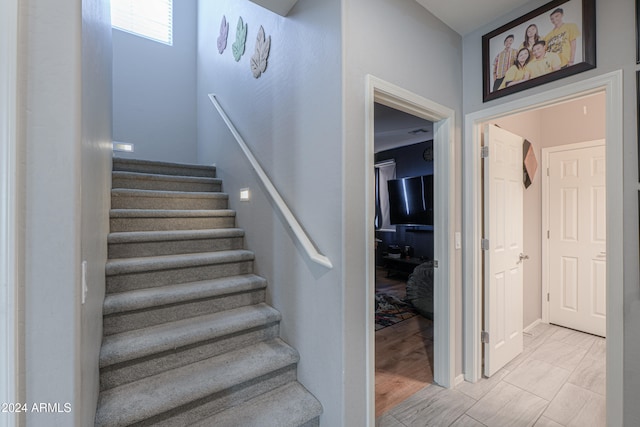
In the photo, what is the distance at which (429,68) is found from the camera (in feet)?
6.40

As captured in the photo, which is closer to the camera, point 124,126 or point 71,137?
point 71,137

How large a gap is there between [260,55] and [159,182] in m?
1.59

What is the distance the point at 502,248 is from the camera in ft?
7.89

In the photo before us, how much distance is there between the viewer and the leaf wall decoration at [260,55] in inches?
84.6

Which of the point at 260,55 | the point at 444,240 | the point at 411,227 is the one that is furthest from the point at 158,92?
the point at 411,227

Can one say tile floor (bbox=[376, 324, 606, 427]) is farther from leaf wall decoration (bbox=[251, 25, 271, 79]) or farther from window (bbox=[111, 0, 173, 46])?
window (bbox=[111, 0, 173, 46])

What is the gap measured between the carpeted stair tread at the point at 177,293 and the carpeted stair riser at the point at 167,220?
0.63 meters

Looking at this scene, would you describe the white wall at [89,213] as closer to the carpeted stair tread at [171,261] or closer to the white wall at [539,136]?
the carpeted stair tread at [171,261]

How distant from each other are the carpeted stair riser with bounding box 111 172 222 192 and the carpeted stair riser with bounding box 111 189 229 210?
0.77 ft

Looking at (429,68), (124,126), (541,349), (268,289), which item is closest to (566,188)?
(541,349)

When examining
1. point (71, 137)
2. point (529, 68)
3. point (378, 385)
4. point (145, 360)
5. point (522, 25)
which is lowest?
point (378, 385)

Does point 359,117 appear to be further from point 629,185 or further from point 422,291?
point 422,291

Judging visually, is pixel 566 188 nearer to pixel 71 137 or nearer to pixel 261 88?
pixel 261 88

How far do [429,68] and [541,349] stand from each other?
114 inches
